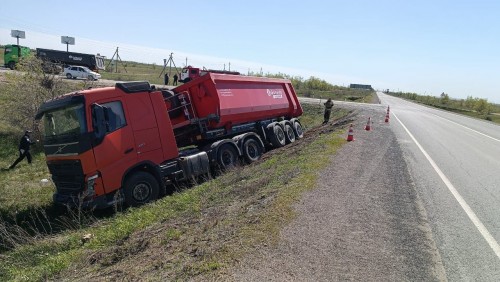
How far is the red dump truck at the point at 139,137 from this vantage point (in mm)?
8250

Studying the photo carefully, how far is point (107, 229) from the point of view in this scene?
7.39 m

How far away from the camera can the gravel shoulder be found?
4.02m

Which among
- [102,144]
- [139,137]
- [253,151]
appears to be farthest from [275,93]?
[102,144]

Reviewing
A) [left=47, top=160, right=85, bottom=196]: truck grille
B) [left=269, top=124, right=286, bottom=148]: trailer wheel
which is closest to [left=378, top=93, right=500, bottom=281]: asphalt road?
[left=269, top=124, right=286, bottom=148]: trailer wheel

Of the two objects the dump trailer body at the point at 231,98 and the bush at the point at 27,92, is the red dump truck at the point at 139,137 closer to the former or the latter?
the dump trailer body at the point at 231,98

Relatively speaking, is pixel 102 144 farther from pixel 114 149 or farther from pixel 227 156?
pixel 227 156

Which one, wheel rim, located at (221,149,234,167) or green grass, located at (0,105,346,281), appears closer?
green grass, located at (0,105,346,281)

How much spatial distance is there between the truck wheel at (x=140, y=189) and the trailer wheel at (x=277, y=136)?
6351 millimetres

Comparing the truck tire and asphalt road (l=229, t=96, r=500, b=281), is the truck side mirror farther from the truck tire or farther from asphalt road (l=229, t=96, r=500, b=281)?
the truck tire

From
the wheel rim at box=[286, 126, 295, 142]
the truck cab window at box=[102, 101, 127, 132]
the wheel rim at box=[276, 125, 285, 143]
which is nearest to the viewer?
the truck cab window at box=[102, 101, 127, 132]

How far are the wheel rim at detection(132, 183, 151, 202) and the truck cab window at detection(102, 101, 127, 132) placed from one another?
1.51 metres

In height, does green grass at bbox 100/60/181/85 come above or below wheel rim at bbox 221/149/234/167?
above

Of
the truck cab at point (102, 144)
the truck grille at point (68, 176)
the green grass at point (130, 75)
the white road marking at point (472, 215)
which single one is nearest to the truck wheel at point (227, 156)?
the truck cab at point (102, 144)

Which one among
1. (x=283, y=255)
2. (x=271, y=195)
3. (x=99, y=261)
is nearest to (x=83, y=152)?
(x=99, y=261)
